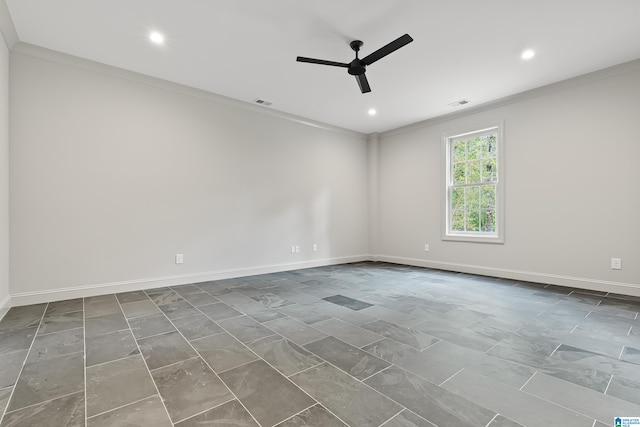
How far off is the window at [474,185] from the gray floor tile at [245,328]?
12.8ft

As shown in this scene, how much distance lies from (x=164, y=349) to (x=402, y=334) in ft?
5.71

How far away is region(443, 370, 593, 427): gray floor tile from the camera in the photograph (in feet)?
4.30

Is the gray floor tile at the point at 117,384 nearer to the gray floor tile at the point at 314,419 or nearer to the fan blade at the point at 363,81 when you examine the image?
the gray floor tile at the point at 314,419

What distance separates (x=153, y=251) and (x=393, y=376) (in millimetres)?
3355

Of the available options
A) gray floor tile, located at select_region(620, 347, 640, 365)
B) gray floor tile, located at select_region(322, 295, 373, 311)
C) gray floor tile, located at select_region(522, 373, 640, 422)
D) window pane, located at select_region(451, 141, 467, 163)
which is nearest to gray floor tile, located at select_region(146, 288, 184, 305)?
gray floor tile, located at select_region(322, 295, 373, 311)

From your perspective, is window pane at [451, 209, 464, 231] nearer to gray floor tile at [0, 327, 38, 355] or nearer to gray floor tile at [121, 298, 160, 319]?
gray floor tile at [121, 298, 160, 319]

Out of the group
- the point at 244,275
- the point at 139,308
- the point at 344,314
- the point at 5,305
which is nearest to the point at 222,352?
the point at 344,314

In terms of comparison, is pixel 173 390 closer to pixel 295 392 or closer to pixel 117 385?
pixel 117 385

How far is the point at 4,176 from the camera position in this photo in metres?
2.86

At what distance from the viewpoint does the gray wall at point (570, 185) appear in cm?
349

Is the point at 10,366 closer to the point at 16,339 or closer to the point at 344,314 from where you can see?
the point at 16,339

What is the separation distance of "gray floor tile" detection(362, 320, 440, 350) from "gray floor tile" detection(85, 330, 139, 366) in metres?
1.76

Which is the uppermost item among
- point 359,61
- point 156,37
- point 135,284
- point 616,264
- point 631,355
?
point 156,37

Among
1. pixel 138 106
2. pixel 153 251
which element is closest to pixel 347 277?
pixel 153 251
